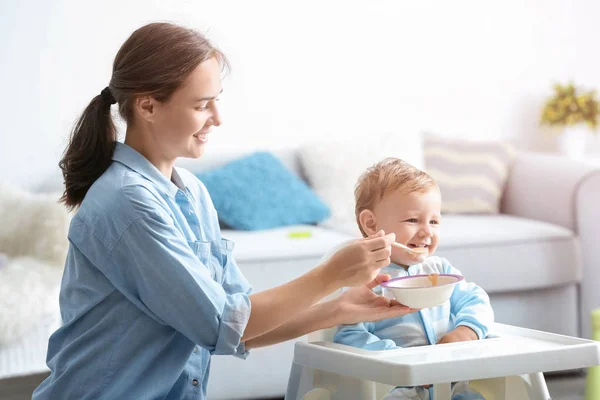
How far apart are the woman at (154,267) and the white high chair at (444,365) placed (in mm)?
96

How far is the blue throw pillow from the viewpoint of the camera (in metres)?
3.28

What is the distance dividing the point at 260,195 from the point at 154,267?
1.91 m

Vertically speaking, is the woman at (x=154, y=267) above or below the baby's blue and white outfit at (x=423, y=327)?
above

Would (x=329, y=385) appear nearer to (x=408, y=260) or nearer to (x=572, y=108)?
(x=408, y=260)

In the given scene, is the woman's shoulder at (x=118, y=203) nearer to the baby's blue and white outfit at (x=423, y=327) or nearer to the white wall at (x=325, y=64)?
the baby's blue and white outfit at (x=423, y=327)

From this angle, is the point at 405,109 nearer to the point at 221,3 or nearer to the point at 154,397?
the point at 221,3

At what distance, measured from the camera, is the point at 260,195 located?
3.35 metres

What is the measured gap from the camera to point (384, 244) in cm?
150

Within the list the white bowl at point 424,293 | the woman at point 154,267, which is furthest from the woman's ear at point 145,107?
the white bowl at point 424,293

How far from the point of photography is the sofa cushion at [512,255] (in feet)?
→ 10.0

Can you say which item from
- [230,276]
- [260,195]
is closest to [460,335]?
[230,276]

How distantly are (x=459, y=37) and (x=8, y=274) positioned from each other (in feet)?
7.48

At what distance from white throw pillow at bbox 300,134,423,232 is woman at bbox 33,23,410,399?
1826mm

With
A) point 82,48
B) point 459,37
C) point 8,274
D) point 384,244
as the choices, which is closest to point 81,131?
point 384,244
